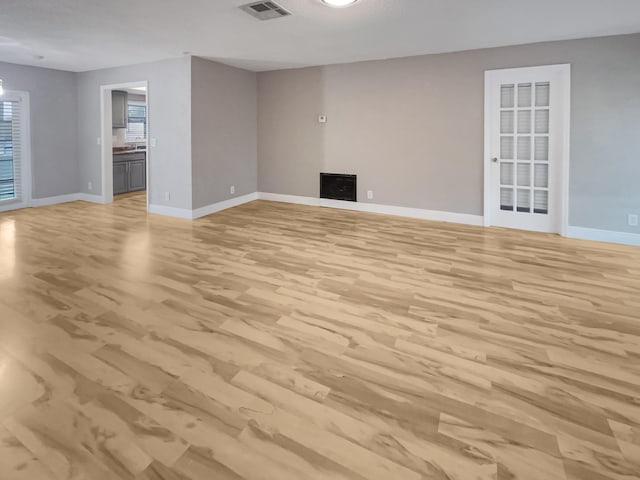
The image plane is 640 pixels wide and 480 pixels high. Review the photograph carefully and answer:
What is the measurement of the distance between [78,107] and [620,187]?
886 cm

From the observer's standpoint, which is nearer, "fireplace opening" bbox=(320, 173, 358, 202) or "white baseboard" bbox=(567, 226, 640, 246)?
"white baseboard" bbox=(567, 226, 640, 246)

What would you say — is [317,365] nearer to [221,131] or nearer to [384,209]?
[384,209]

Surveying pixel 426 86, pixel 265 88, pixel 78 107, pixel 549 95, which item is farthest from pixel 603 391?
pixel 78 107

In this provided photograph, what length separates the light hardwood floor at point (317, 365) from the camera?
1565 millimetres

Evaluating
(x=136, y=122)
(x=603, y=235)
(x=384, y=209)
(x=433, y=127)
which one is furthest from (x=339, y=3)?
(x=136, y=122)

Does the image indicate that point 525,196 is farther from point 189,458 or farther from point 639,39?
point 189,458

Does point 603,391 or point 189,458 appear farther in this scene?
point 603,391

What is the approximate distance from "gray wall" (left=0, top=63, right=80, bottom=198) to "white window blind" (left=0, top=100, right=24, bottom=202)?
19 cm

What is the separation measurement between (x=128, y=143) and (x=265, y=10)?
7109mm

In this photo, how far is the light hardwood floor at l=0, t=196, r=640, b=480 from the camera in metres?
1.57

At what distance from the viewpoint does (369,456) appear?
1.57 meters

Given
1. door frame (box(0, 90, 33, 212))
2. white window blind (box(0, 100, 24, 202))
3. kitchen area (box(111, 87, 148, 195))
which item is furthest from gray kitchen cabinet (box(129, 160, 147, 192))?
white window blind (box(0, 100, 24, 202))

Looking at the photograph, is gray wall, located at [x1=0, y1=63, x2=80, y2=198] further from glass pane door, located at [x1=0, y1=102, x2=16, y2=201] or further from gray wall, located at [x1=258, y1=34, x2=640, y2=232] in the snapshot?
gray wall, located at [x1=258, y1=34, x2=640, y2=232]

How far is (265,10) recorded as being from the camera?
3764mm
